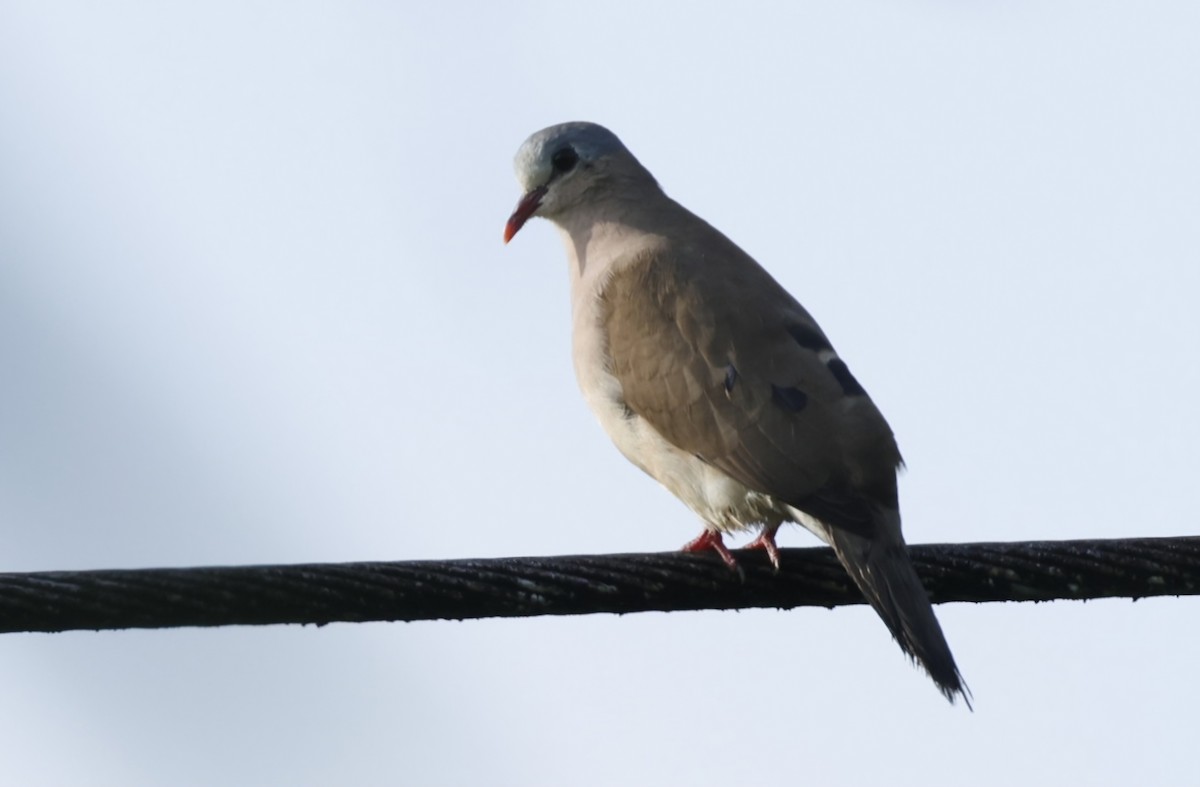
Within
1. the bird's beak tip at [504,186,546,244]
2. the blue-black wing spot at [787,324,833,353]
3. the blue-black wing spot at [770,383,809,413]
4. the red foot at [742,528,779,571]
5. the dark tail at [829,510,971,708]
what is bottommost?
the dark tail at [829,510,971,708]

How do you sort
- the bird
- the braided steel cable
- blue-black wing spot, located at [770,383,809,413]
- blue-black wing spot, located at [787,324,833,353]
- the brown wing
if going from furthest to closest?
blue-black wing spot, located at [787,324,833,353]
blue-black wing spot, located at [770,383,809,413]
the brown wing
the bird
the braided steel cable

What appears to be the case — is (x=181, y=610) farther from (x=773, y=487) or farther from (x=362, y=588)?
(x=773, y=487)

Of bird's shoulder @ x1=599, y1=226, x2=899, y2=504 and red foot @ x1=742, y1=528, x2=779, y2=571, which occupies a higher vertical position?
bird's shoulder @ x1=599, y1=226, x2=899, y2=504

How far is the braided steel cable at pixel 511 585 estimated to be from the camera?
319 cm

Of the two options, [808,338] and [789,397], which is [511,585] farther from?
[808,338]

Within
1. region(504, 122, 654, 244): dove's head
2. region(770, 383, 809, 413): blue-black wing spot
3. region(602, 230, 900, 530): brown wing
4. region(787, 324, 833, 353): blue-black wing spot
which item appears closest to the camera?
region(602, 230, 900, 530): brown wing

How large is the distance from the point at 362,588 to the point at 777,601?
3.74 ft

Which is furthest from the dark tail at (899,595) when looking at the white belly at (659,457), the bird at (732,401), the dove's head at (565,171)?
the dove's head at (565,171)

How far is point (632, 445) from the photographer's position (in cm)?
505

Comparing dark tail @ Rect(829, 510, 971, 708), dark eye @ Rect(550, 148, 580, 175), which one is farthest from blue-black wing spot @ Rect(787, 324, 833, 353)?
dark eye @ Rect(550, 148, 580, 175)

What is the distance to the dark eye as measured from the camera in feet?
19.7

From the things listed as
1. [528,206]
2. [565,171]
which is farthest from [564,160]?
[528,206]

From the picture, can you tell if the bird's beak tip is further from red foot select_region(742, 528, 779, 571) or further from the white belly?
red foot select_region(742, 528, 779, 571)

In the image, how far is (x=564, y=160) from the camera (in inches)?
236
